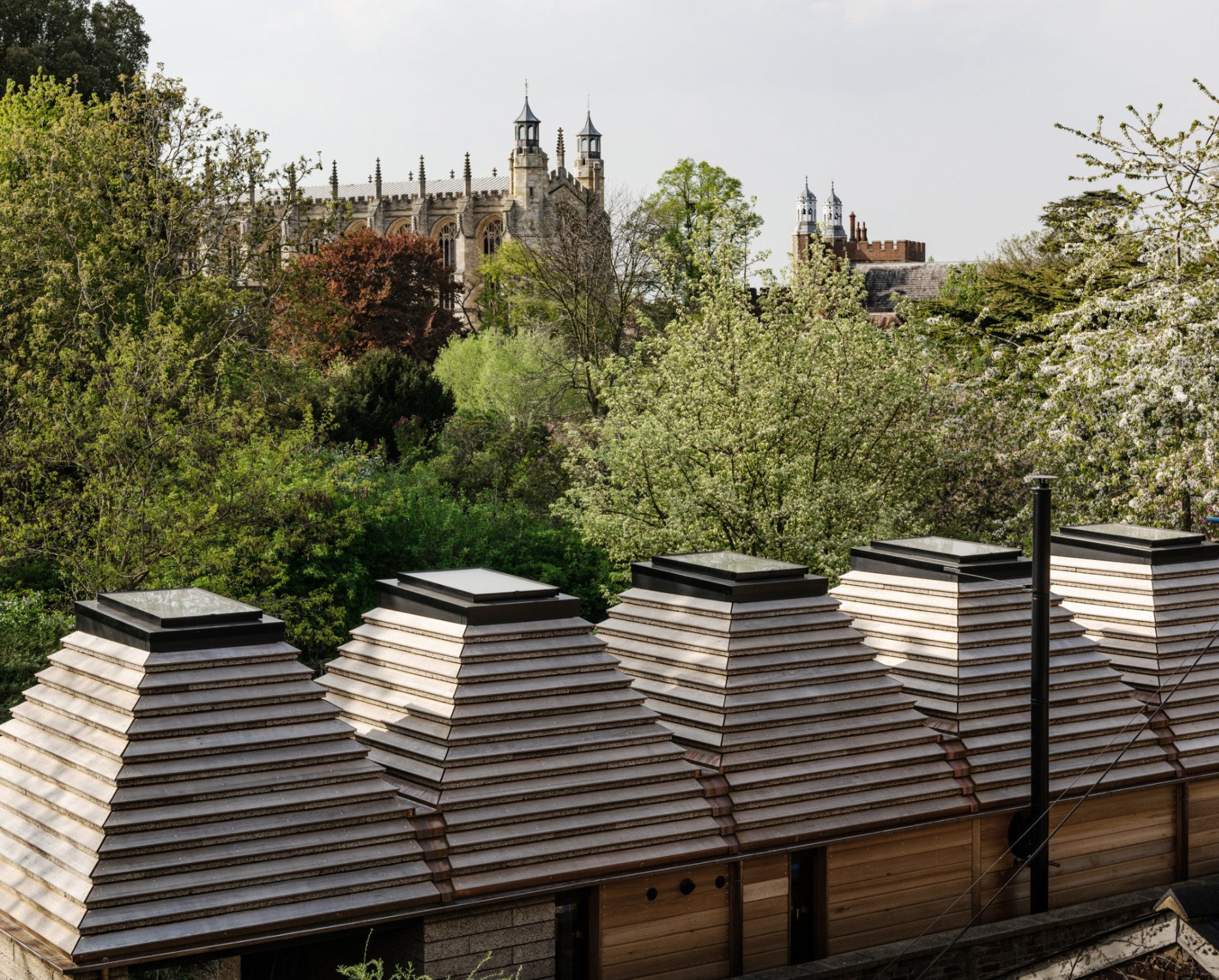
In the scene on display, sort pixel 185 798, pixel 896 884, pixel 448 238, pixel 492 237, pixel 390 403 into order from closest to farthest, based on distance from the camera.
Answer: pixel 185 798
pixel 896 884
pixel 390 403
pixel 492 237
pixel 448 238

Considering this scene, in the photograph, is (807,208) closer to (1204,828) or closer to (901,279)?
(901,279)

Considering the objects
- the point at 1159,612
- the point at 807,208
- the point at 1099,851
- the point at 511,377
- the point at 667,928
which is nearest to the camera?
the point at 667,928

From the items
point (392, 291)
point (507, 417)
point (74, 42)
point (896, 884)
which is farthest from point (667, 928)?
point (392, 291)

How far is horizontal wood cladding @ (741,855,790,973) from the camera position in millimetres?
10570

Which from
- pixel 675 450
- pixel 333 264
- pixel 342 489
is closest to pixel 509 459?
pixel 342 489

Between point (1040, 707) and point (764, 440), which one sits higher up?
point (764, 440)

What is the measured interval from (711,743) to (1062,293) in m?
22.5

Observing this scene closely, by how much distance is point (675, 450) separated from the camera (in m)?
20.8

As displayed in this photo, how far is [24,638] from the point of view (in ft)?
56.6

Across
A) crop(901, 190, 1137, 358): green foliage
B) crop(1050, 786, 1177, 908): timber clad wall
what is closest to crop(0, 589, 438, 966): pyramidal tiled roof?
crop(1050, 786, 1177, 908): timber clad wall

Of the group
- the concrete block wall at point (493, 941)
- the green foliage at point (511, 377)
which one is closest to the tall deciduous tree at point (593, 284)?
the green foliage at point (511, 377)

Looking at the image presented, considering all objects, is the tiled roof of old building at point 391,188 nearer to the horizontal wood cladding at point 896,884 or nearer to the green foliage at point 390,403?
the green foliage at point 390,403

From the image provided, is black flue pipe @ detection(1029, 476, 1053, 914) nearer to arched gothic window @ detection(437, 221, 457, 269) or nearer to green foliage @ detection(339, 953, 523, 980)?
green foliage @ detection(339, 953, 523, 980)

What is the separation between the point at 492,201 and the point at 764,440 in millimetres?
87412
